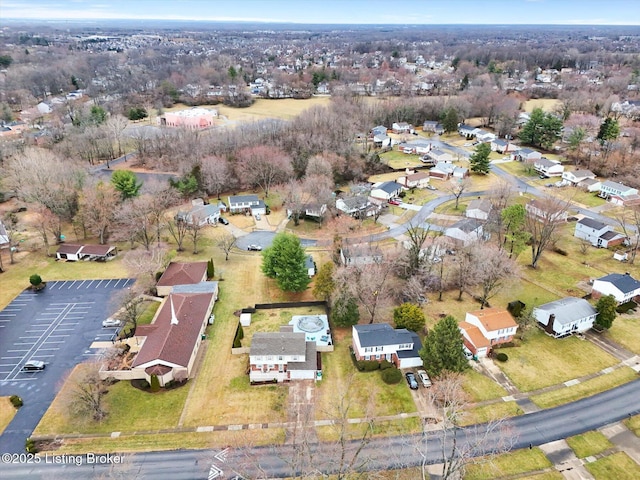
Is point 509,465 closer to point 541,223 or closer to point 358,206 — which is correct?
point 541,223

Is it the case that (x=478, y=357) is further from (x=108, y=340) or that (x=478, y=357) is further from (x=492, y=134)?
(x=492, y=134)

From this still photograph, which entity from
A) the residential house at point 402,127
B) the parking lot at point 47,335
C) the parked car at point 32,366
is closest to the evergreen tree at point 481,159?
the residential house at point 402,127

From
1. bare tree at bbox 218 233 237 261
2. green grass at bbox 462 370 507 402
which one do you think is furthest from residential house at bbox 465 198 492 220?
bare tree at bbox 218 233 237 261

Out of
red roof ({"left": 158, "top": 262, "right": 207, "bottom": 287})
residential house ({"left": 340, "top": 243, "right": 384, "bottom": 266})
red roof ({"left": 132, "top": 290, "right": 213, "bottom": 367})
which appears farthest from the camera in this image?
residential house ({"left": 340, "top": 243, "right": 384, "bottom": 266})

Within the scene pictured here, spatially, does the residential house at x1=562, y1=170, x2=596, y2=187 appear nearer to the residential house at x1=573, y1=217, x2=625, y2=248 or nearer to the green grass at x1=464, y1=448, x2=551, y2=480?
the residential house at x1=573, y1=217, x2=625, y2=248

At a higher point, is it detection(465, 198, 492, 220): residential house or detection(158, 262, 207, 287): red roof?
detection(465, 198, 492, 220): residential house

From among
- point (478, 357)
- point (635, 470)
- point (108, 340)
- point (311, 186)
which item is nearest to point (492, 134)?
point (311, 186)
